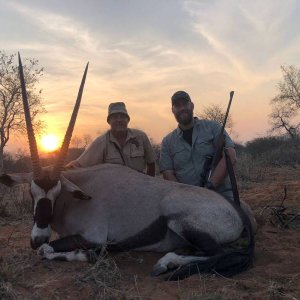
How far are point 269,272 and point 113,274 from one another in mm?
1287

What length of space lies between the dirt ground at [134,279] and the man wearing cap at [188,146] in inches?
48.8

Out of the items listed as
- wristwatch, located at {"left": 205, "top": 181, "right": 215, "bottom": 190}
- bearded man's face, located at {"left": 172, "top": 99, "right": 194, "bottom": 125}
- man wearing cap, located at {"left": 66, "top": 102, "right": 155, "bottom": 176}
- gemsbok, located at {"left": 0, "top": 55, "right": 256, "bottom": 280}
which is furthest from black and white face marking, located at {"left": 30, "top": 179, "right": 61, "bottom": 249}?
bearded man's face, located at {"left": 172, "top": 99, "right": 194, "bottom": 125}

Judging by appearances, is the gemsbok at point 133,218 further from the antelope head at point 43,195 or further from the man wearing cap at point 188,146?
the man wearing cap at point 188,146

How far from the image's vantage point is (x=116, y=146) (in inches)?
234

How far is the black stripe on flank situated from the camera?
4195 millimetres

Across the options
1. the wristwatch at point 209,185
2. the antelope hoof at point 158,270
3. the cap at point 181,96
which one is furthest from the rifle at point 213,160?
the antelope hoof at point 158,270

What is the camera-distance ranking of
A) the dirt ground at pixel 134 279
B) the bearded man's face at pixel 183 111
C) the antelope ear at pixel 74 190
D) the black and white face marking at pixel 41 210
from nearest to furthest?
1. the dirt ground at pixel 134 279
2. the black and white face marking at pixel 41 210
3. the antelope ear at pixel 74 190
4. the bearded man's face at pixel 183 111

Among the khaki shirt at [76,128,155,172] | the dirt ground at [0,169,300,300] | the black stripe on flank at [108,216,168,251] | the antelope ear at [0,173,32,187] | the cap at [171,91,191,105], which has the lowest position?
the dirt ground at [0,169,300,300]

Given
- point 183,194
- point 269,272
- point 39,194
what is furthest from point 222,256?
point 39,194

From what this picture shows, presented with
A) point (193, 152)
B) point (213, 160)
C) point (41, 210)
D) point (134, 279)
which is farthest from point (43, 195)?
point (193, 152)

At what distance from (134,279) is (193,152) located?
2.53 meters

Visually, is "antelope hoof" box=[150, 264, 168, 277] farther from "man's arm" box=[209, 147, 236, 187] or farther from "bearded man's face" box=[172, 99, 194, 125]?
"bearded man's face" box=[172, 99, 194, 125]

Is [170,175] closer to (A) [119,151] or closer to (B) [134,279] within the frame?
(A) [119,151]

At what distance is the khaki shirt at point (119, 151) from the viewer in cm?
586
